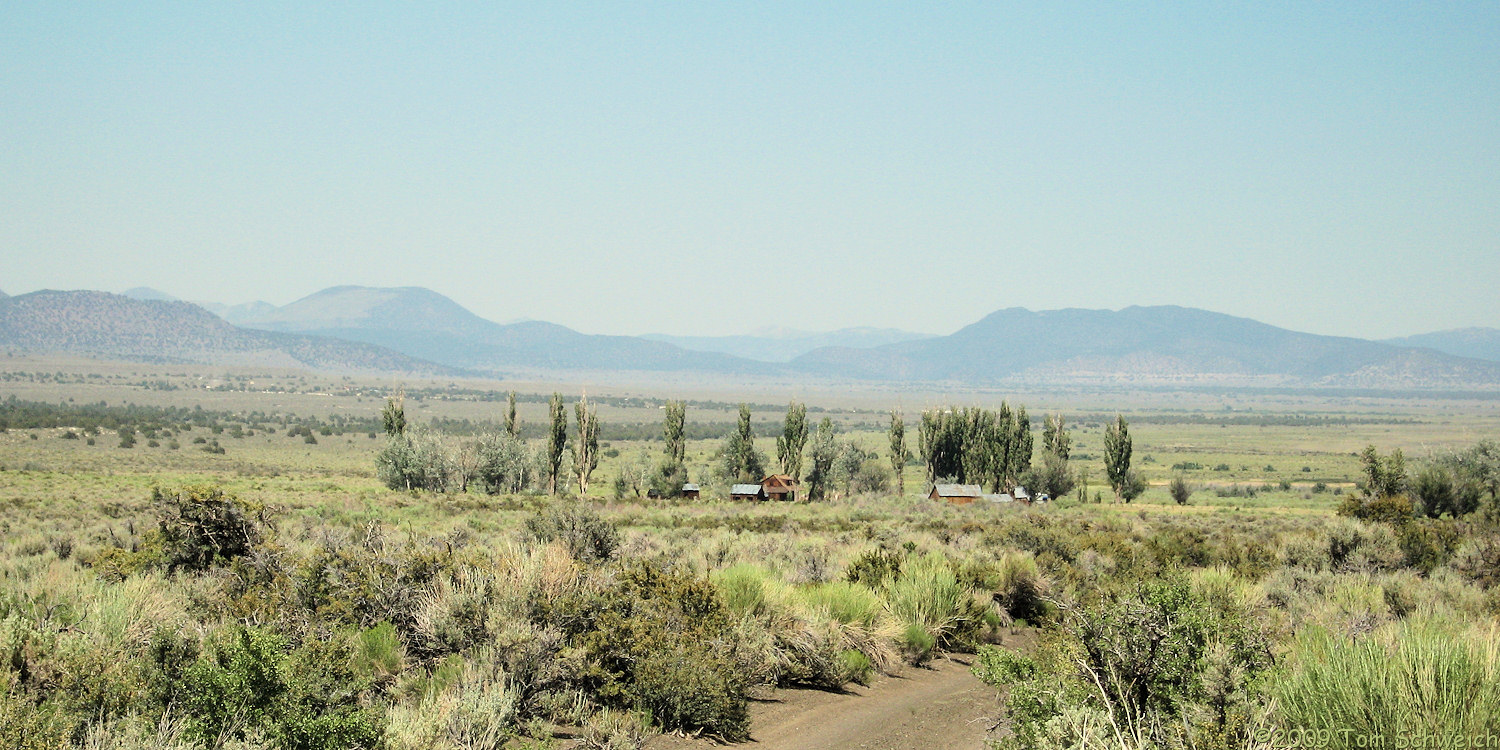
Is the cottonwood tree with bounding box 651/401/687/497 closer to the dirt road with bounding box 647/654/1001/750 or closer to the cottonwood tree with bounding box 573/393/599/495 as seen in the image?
the cottonwood tree with bounding box 573/393/599/495

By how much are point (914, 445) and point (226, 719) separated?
413ft

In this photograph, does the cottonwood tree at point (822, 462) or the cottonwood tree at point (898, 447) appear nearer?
the cottonwood tree at point (898, 447)

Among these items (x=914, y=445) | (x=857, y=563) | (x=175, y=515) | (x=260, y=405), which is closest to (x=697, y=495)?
(x=857, y=563)

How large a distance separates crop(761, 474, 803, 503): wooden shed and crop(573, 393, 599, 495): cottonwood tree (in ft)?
33.4

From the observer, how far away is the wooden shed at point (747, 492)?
175 feet

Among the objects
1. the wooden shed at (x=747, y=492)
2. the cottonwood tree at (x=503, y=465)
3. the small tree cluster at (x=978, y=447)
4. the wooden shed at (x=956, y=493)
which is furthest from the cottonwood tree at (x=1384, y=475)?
the cottonwood tree at (x=503, y=465)

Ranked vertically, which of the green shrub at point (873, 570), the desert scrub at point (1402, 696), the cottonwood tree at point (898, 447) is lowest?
the cottonwood tree at point (898, 447)

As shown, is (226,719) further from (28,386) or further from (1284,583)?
(28,386)

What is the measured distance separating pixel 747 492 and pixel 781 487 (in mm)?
4638

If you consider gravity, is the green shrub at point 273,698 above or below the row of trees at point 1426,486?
above

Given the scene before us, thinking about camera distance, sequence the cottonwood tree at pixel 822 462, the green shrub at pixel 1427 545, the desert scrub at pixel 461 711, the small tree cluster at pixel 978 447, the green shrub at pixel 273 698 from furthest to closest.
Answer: the cottonwood tree at pixel 822 462, the small tree cluster at pixel 978 447, the green shrub at pixel 1427 545, the desert scrub at pixel 461 711, the green shrub at pixel 273 698

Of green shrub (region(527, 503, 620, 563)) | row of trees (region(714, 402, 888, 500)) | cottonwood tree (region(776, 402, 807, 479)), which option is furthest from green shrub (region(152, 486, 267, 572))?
cottonwood tree (region(776, 402, 807, 479))

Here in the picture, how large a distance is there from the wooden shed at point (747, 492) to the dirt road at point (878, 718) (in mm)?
42001

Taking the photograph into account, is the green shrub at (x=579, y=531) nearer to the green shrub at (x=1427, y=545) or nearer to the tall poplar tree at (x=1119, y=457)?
the green shrub at (x=1427, y=545)
